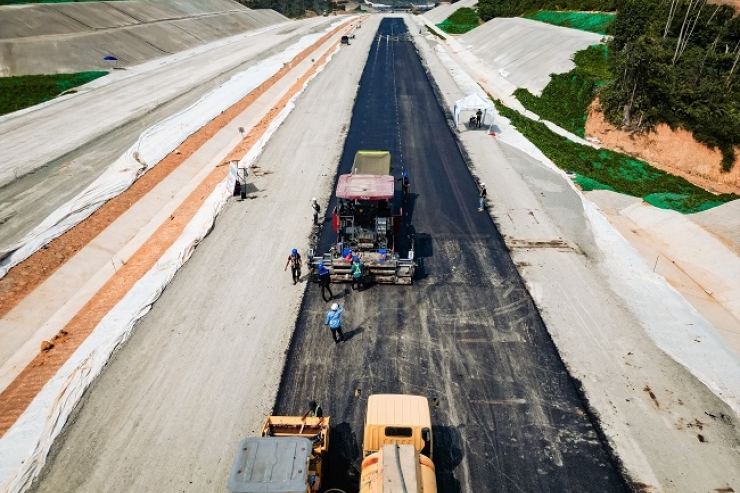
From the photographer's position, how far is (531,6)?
7738 centimetres

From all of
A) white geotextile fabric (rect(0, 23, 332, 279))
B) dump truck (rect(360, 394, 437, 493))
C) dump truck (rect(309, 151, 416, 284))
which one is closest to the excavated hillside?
white geotextile fabric (rect(0, 23, 332, 279))

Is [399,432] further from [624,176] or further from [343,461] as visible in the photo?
[624,176]

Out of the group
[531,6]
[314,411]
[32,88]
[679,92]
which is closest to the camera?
[314,411]

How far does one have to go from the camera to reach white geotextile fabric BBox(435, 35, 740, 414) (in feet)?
41.4

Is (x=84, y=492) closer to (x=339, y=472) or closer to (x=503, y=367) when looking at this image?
(x=339, y=472)

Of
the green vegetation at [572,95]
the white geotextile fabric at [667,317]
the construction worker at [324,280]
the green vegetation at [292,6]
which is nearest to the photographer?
the white geotextile fabric at [667,317]

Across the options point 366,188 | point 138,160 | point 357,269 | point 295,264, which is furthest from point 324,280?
point 138,160

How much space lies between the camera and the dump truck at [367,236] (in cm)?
1603

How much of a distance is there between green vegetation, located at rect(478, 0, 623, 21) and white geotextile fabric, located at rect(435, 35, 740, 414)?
55.4m

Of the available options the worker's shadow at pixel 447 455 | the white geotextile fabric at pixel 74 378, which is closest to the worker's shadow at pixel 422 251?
the worker's shadow at pixel 447 455

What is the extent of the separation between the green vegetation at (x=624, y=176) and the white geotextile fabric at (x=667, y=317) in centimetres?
466

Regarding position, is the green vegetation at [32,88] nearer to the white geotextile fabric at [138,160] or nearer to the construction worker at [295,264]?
the white geotextile fabric at [138,160]

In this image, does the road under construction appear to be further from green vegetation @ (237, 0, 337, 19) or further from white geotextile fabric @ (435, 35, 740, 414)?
green vegetation @ (237, 0, 337, 19)

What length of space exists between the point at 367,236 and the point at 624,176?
Answer: 1798 cm
